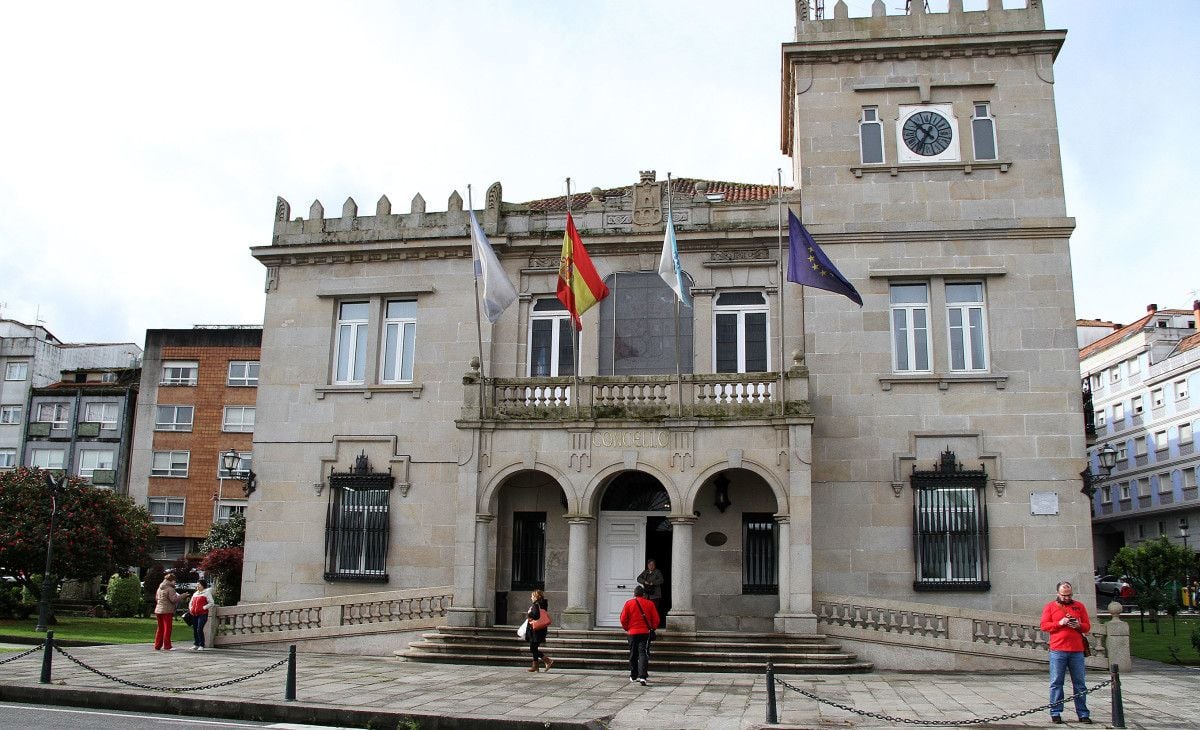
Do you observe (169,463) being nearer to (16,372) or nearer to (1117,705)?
(16,372)

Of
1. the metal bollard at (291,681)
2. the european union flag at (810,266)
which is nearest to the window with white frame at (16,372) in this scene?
the metal bollard at (291,681)

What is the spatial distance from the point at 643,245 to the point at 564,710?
12.3 metres

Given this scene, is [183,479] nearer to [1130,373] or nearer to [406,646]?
[406,646]

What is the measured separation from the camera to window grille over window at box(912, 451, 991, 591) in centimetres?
1992

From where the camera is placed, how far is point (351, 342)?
23906mm

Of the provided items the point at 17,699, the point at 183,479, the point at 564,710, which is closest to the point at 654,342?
the point at 564,710

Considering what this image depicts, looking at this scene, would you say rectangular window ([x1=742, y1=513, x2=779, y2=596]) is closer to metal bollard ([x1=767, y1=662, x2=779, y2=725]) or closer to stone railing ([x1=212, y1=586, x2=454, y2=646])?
stone railing ([x1=212, y1=586, x2=454, y2=646])

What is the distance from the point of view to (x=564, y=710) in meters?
13.1

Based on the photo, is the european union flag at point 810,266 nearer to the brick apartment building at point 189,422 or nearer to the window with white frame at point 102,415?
the brick apartment building at point 189,422

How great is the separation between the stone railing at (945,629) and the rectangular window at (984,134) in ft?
33.2

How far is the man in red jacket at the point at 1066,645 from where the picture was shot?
12.5 meters

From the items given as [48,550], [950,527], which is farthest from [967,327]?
[48,550]

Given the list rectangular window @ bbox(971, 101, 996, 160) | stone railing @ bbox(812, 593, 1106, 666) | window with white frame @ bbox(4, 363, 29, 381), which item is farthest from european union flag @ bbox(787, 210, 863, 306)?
window with white frame @ bbox(4, 363, 29, 381)

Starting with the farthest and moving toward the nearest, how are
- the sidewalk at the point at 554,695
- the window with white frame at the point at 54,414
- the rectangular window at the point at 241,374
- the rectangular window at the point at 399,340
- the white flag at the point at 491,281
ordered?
1. the window with white frame at the point at 54,414
2. the rectangular window at the point at 241,374
3. the rectangular window at the point at 399,340
4. the white flag at the point at 491,281
5. the sidewalk at the point at 554,695
